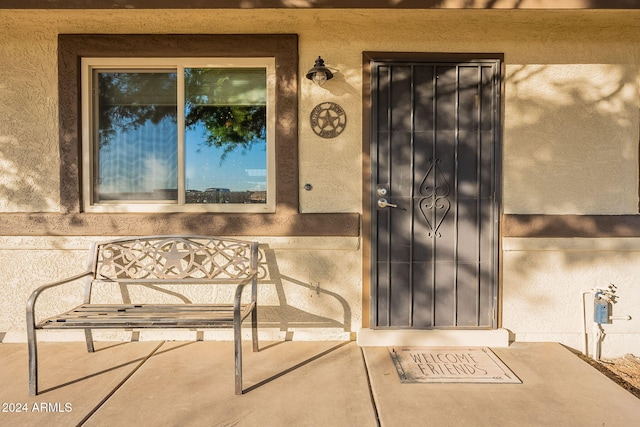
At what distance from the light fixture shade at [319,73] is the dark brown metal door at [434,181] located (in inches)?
Result: 15.6

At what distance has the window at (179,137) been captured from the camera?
10.8ft

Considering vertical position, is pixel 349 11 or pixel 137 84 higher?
pixel 349 11

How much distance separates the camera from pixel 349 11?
9.73 feet

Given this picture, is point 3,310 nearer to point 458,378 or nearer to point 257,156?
point 257,156

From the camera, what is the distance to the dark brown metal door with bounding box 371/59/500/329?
322cm

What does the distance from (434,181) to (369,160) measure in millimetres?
570

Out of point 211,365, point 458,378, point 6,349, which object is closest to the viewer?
point 458,378

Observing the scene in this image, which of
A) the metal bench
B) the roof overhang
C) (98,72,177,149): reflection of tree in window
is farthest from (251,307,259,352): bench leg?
the roof overhang

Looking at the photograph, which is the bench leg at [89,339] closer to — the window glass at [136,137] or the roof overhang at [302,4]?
the window glass at [136,137]

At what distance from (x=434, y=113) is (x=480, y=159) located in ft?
1.79

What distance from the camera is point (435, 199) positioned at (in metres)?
3.22

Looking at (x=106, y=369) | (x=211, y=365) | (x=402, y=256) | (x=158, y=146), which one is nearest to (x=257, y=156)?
(x=158, y=146)

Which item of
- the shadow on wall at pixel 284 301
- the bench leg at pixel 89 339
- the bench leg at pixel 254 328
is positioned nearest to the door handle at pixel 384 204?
the shadow on wall at pixel 284 301

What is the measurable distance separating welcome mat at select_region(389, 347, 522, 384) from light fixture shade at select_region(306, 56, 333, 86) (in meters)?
2.25
